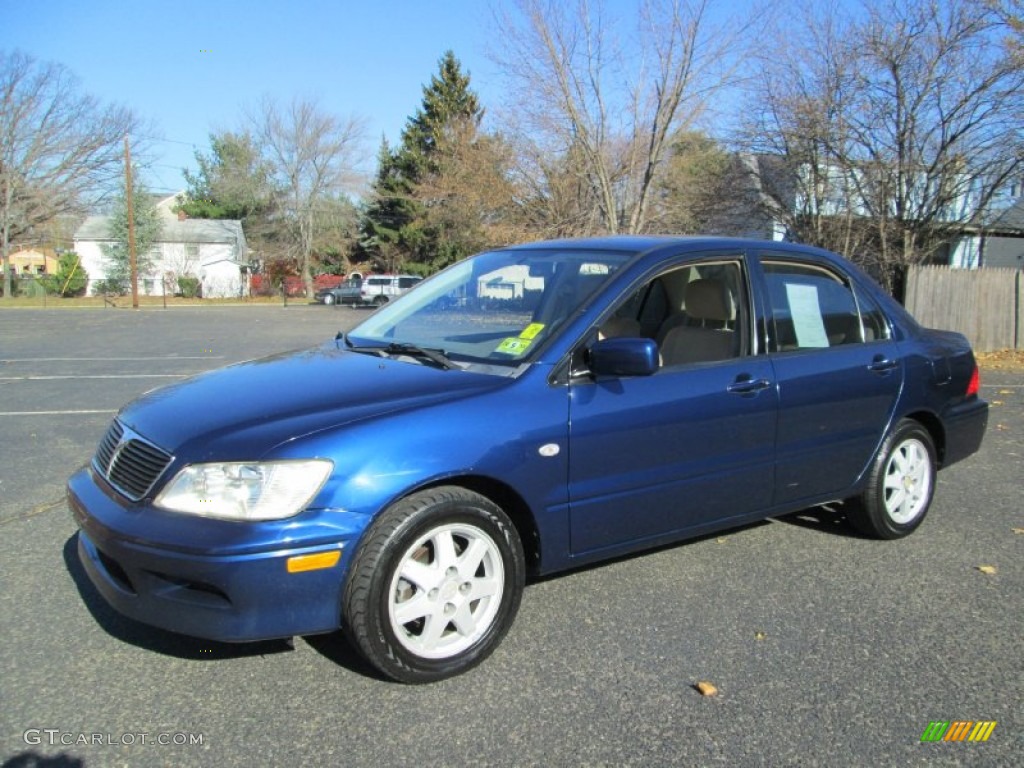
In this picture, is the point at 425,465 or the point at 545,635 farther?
the point at 545,635

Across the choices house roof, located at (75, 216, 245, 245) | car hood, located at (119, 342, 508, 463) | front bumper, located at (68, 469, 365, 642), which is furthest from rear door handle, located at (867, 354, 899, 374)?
house roof, located at (75, 216, 245, 245)

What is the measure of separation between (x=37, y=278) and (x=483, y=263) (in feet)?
183

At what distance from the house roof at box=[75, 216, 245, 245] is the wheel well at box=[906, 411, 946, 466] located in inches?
2293

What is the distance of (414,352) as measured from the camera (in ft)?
11.4

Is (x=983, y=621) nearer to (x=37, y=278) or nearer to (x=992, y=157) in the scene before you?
(x=992, y=157)

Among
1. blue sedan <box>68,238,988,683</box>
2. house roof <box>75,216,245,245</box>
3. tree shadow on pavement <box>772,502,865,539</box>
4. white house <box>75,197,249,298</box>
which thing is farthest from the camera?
house roof <box>75,216,245,245</box>

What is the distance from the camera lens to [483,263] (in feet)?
14.0

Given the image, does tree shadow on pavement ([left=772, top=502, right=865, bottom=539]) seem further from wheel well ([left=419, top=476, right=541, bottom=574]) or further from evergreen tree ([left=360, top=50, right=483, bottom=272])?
evergreen tree ([left=360, top=50, right=483, bottom=272])

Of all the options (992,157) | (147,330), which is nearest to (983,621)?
(992,157)

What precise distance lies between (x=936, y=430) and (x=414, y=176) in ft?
152

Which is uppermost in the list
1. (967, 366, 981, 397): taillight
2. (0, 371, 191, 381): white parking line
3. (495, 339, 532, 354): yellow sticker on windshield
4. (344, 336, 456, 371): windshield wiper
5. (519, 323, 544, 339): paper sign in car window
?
(519, 323, 544, 339): paper sign in car window

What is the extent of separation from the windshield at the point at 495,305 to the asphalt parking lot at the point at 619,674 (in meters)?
0.84

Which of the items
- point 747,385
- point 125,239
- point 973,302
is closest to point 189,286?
point 125,239

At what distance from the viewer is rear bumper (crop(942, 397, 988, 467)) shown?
470 centimetres
